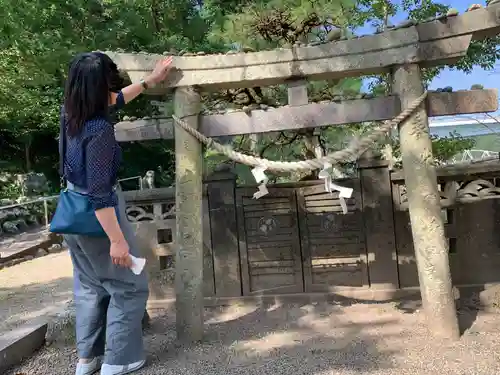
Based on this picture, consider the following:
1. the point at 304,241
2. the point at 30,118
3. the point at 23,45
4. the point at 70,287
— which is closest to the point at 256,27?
the point at 304,241

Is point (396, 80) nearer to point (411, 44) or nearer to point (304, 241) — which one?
point (411, 44)

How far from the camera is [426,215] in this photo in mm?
3252

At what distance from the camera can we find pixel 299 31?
4.54 m

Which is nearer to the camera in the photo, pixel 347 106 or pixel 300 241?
pixel 347 106

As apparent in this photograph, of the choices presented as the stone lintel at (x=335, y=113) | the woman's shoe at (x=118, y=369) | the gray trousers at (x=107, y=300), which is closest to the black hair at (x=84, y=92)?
the gray trousers at (x=107, y=300)

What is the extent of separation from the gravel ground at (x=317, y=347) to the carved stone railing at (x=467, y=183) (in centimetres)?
101

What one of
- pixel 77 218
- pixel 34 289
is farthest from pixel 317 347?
pixel 34 289

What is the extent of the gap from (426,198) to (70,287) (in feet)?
16.0

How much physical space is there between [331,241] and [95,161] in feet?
8.40

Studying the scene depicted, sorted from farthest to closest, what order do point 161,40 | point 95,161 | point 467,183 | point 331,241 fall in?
1. point 161,40
2. point 331,241
3. point 467,183
4. point 95,161

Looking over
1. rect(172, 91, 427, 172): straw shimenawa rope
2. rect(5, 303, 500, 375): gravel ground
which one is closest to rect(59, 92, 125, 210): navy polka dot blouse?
rect(172, 91, 427, 172): straw shimenawa rope

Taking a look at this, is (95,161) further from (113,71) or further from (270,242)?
(270,242)

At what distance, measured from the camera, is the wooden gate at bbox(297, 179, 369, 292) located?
14.3 ft

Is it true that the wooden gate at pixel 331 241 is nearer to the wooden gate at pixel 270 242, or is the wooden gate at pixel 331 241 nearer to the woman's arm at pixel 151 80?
the wooden gate at pixel 270 242
